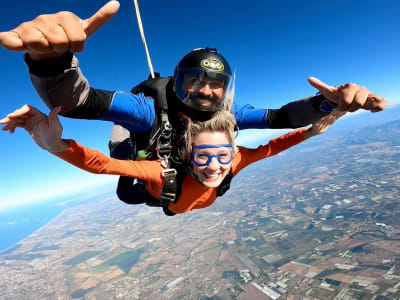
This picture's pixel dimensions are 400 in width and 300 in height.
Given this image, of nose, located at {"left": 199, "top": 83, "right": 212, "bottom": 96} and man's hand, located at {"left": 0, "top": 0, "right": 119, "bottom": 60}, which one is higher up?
nose, located at {"left": 199, "top": 83, "right": 212, "bottom": 96}

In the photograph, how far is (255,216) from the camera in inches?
1598

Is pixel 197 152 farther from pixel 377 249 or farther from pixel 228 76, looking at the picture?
pixel 377 249

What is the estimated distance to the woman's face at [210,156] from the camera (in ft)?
5.84

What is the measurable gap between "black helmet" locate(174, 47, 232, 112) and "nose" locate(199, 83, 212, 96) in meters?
0.01

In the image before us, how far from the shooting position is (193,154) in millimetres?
1801

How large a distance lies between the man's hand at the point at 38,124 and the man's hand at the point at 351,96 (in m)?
1.50

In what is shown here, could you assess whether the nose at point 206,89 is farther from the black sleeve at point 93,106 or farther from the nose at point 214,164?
the black sleeve at point 93,106

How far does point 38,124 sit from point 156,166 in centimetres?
89

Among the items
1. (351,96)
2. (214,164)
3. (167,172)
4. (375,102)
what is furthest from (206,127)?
(375,102)

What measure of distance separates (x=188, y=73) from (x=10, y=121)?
48.6 inches

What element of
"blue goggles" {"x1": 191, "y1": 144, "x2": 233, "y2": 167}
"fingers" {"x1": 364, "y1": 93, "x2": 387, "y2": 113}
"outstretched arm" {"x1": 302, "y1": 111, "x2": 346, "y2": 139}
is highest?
"fingers" {"x1": 364, "y1": 93, "x2": 387, "y2": 113}

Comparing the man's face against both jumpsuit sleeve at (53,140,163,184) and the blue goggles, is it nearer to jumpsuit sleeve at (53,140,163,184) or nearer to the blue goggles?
the blue goggles

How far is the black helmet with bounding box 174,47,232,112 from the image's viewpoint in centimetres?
167

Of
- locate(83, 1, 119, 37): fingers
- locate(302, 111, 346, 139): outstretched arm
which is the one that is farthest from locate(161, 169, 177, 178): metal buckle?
locate(302, 111, 346, 139): outstretched arm
